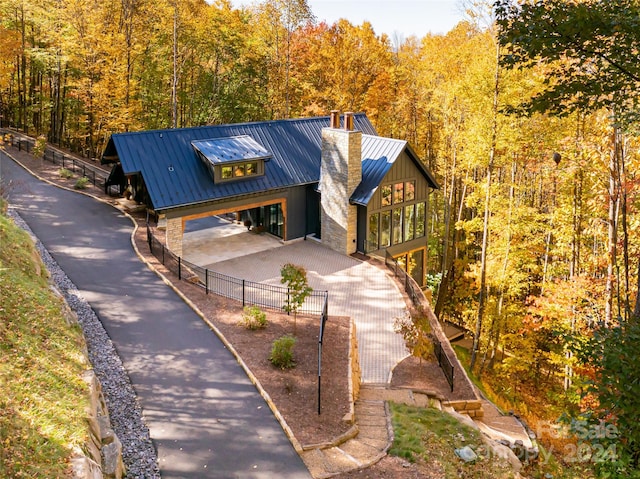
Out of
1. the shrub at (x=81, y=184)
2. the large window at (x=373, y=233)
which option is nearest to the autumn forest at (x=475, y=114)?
the large window at (x=373, y=233)

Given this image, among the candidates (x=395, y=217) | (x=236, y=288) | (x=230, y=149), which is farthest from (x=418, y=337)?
(x=230, y=149)

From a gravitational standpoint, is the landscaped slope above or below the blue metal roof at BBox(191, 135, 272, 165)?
below

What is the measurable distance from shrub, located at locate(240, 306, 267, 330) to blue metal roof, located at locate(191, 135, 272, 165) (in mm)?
8018

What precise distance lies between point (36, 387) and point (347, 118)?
16.0 meters

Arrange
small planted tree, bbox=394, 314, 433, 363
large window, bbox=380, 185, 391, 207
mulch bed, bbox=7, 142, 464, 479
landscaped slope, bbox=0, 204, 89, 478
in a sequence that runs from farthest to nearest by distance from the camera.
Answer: large window, bbox=380, 185, 391, 207 < small planted tree, bbox=394, 314, 433, 363 < mulch bed, bbox=7, 142, 464, 479 < landscaped slope, bbox=0, 204, 89, 478

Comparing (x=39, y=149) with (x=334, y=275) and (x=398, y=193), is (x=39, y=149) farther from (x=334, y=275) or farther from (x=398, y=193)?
(x=398, y=193)

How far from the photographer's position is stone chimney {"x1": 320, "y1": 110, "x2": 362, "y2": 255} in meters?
21.6

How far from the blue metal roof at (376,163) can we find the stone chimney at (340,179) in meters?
0.33

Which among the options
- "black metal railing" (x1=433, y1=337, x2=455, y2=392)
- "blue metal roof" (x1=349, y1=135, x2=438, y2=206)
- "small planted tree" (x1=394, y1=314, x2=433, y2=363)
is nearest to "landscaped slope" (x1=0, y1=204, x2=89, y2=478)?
"small planted tree" (x1=394, y1=314, x2=433, y2=363)

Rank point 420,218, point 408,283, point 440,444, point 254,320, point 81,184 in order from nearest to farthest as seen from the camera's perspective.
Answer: point 440,444 < point 254,320 < point 408,283 < point 420,218 < point 81,184

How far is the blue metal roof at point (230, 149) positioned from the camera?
69.2 ft

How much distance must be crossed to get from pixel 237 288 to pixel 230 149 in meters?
6.44

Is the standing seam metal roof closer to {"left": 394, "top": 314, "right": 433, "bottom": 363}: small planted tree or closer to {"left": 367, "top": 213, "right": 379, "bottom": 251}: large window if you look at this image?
{"left": 367, "top": 213, "right": 379, "bottom": 251}: large window

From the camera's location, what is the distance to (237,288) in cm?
1828
